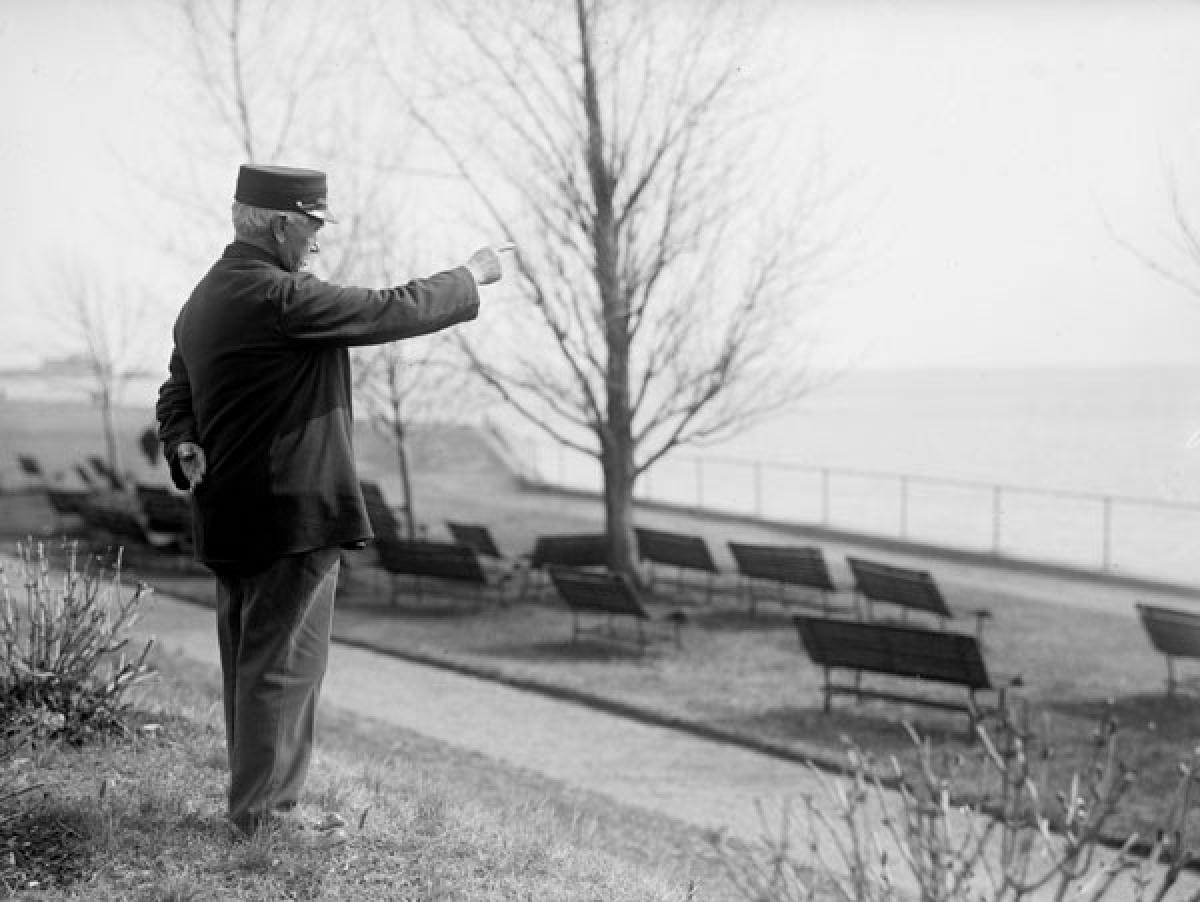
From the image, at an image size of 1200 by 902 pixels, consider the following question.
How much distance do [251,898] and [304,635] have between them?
0.79m

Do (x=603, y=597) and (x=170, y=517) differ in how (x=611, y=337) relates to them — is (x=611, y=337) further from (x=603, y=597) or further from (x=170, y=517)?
(x=170, y=517)

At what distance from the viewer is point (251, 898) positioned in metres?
4.30

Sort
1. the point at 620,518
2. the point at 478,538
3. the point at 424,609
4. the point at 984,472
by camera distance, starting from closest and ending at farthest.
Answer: the point at 424,609
the point at 620,518
the point at 478,538
the point at 984,472

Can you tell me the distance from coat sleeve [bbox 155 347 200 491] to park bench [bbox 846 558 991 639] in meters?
8.61

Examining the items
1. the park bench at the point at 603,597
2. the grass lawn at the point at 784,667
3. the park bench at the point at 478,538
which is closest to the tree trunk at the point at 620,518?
the grass lawn at the point at 784,667

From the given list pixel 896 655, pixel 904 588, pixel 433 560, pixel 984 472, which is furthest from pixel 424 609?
pixel 984 472

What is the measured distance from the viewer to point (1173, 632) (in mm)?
10586

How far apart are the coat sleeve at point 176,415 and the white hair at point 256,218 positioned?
0.52m

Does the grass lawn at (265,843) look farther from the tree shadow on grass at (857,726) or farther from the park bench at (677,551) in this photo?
the park bench at (677,551)

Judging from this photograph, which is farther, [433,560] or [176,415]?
[433,560]

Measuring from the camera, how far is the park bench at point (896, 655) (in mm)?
9398

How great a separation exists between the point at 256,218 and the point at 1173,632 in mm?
8289

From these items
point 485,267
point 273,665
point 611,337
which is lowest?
point 273,665

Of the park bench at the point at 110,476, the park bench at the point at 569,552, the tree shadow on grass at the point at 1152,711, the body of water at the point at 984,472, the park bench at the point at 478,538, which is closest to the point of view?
the tree shadow on grass at the point at 1152,711
